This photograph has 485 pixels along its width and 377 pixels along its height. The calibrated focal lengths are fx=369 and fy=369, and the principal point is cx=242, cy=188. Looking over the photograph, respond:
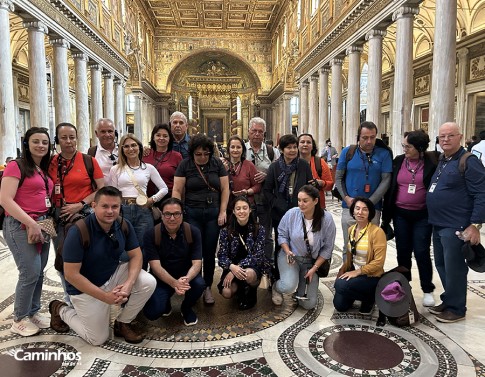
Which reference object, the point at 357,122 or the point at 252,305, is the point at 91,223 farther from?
the point at 357,122

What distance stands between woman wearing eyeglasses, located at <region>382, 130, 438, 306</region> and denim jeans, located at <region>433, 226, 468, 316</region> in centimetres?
24

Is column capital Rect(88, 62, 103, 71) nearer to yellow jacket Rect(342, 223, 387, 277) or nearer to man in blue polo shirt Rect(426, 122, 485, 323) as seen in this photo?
yellow jacket Rect(342, 223, 387, 277)

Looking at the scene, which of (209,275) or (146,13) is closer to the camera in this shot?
(209,275)

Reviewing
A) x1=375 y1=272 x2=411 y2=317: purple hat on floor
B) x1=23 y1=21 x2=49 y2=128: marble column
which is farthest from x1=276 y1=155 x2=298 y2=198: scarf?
x1=23 y1=21 x2=49 y2=128: marble column

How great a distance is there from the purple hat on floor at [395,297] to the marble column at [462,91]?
15746 millimetres

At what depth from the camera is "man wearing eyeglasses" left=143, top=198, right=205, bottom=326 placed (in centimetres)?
369

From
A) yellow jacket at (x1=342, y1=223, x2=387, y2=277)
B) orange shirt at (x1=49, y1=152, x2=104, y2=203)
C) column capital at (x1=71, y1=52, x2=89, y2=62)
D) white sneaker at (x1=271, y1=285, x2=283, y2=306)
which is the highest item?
column capital at (x1=71, y1=52, x2=89, y2=62)

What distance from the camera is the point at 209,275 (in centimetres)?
454

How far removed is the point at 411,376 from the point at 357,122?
12645 mm

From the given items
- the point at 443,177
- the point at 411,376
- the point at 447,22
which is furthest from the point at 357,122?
the point at 411,376

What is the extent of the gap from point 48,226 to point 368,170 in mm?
3513

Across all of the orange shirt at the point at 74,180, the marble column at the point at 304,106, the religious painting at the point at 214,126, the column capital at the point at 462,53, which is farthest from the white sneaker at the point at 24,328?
the religious painting at the point at 214,126

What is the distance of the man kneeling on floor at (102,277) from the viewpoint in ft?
10.3

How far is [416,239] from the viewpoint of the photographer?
13.7 feet
